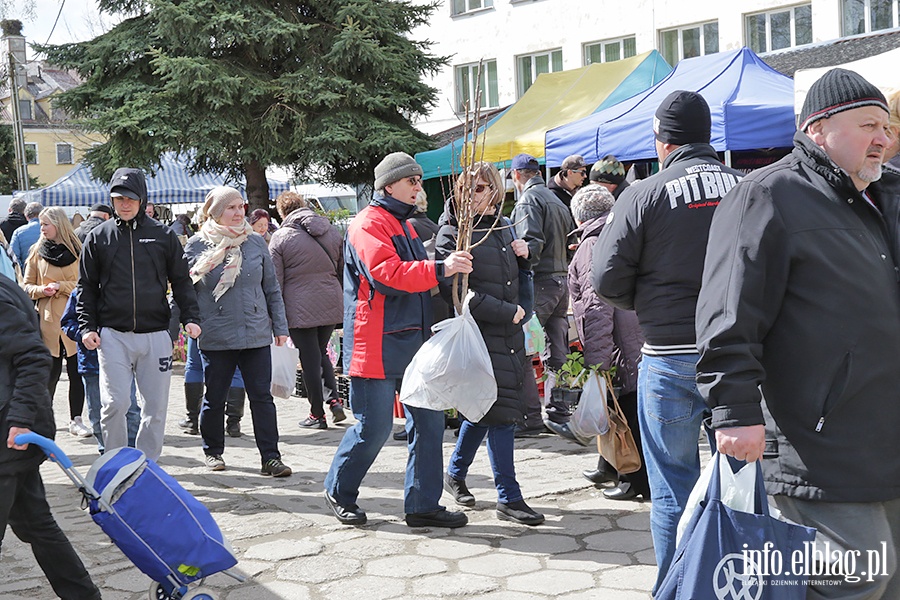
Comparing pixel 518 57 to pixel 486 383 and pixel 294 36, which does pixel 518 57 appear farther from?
pixel 486 383

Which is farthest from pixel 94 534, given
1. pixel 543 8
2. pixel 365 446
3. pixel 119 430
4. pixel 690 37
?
pixel 543 8

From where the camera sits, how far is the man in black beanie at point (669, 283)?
4090 mm

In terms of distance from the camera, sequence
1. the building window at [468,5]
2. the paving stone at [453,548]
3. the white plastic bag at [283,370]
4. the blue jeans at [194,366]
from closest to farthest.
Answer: the paving stone at [453,548]
the white plastic bag at [283,370]
the blue jeans at [194,366]
the building window at [468,5]

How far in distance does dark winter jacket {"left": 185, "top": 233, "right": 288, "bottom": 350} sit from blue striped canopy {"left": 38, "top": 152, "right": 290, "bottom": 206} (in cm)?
1458

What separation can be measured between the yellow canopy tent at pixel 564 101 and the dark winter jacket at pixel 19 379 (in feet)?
36.3

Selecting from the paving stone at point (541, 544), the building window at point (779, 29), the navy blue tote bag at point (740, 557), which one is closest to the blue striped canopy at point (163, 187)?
the building window at point (779, 29)

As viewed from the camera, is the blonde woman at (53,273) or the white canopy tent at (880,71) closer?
the white canopy tent at (880,71)

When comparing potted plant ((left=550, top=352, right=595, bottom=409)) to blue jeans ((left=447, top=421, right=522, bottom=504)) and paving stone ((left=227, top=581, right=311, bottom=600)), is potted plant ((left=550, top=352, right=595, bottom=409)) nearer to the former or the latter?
blue jeans ((left=447, top=421, right=522, bottom=504))

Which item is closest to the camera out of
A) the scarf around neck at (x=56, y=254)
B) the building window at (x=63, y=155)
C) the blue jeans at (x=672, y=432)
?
the blue jeans at (x=672, y=432)

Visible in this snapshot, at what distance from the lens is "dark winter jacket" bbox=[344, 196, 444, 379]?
5.41 m

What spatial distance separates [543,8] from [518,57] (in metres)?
1.51

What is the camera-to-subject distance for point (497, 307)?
567 cm

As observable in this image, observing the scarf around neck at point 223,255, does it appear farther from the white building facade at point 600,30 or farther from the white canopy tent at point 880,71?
the white building facade at point 600,30

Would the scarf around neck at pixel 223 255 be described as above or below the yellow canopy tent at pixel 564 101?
below
